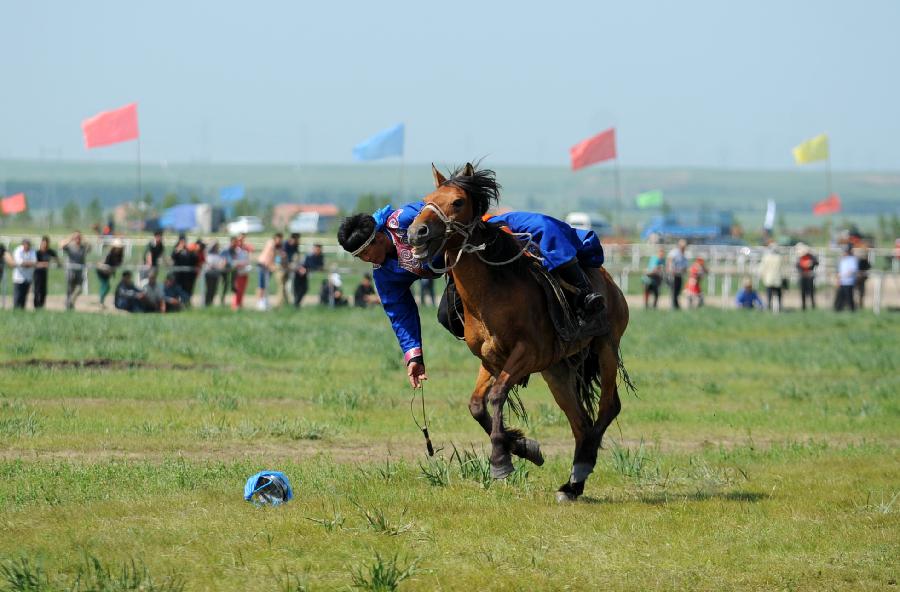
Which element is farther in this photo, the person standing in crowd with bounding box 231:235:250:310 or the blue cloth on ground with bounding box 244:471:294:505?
the person standing in crowd with bounding box 231:235:250:310

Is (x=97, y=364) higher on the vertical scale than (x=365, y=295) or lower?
higher

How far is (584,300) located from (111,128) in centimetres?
2471

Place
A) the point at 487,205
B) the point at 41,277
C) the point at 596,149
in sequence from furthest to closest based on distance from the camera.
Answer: the point at 596,149
the point at 41,277
the point at 487,205

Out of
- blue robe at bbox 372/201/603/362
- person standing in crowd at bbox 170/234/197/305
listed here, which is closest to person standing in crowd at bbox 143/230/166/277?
person standing in crowd at bbox 170/234/197/305

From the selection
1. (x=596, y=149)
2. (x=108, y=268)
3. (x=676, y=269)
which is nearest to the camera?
(x=108, y=268)

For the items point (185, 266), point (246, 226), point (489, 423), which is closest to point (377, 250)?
point (489, 423)

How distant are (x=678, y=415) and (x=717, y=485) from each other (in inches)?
164

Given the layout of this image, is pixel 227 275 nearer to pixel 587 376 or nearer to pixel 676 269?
pixel 676 269

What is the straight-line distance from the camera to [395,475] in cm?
1059

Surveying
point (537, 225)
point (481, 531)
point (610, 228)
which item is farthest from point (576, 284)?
point (610, 228)

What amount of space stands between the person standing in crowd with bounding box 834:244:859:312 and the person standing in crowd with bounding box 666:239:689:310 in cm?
372

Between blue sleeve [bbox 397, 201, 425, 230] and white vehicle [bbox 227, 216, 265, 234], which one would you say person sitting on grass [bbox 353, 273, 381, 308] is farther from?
white vehicle [bbox 227, 216, 265, 234]

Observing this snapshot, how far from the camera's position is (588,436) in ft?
34.8

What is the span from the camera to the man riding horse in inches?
395
